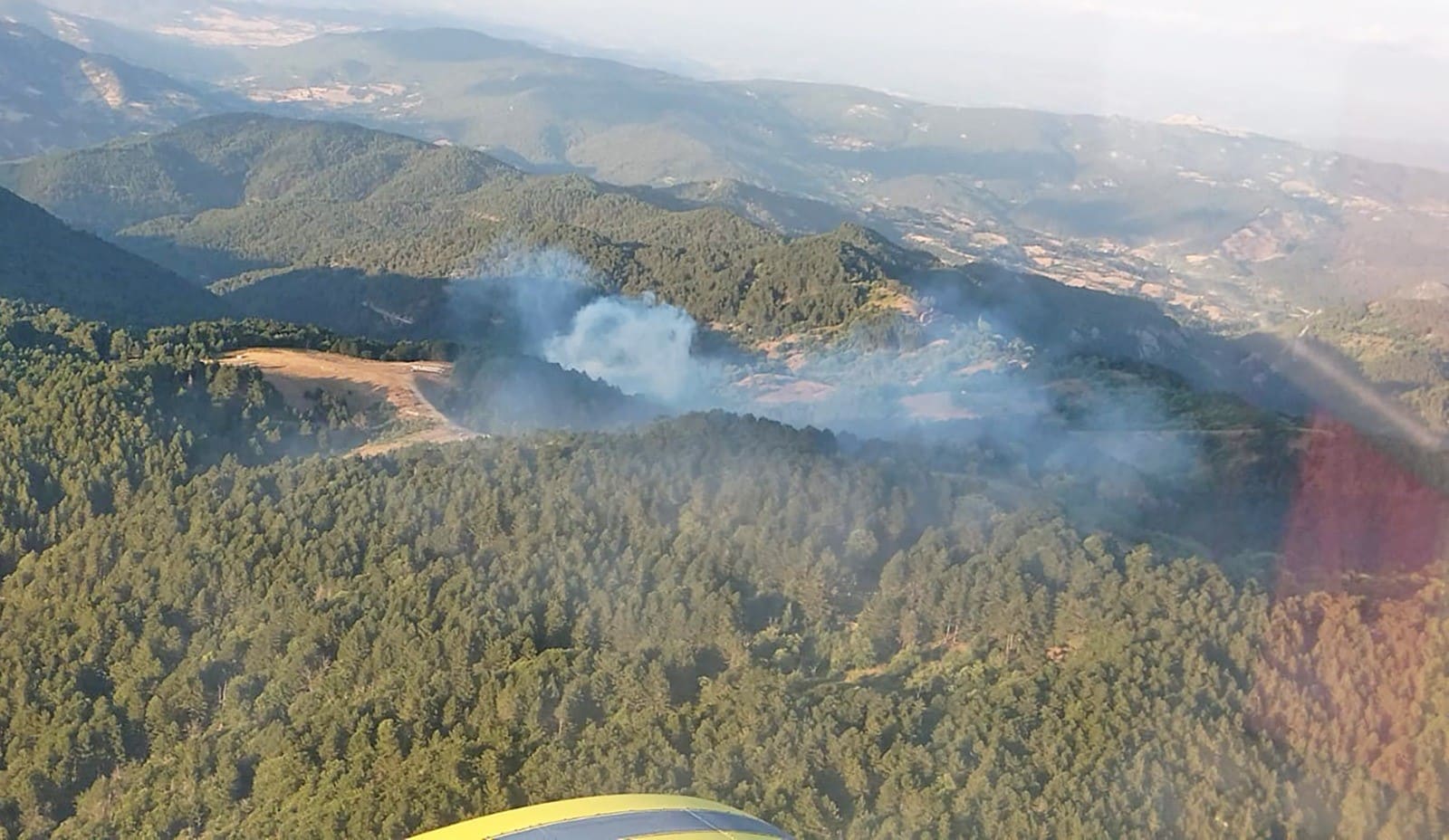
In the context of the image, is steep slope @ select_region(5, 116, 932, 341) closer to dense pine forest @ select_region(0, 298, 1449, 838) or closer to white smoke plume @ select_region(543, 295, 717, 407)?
white smoke plume @ select_region(543, 295, 717, 407)

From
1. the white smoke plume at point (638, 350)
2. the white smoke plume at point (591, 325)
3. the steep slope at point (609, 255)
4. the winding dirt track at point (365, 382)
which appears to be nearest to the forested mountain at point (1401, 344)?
the steep slope at point (609, 255)

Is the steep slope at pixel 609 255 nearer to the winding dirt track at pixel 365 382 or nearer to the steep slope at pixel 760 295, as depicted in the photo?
the steep slope at pixel 760 295

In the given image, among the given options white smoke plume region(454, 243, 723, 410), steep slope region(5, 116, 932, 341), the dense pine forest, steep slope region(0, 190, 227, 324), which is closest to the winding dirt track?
the dense pine forest

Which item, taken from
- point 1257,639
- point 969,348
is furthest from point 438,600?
point 969,348

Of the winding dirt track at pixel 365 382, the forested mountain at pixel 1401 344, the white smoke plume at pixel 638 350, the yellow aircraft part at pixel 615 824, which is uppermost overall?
the yellow aircraft part at pixel 615 824

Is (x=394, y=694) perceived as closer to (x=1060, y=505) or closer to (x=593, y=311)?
(x=1060, y=505)
